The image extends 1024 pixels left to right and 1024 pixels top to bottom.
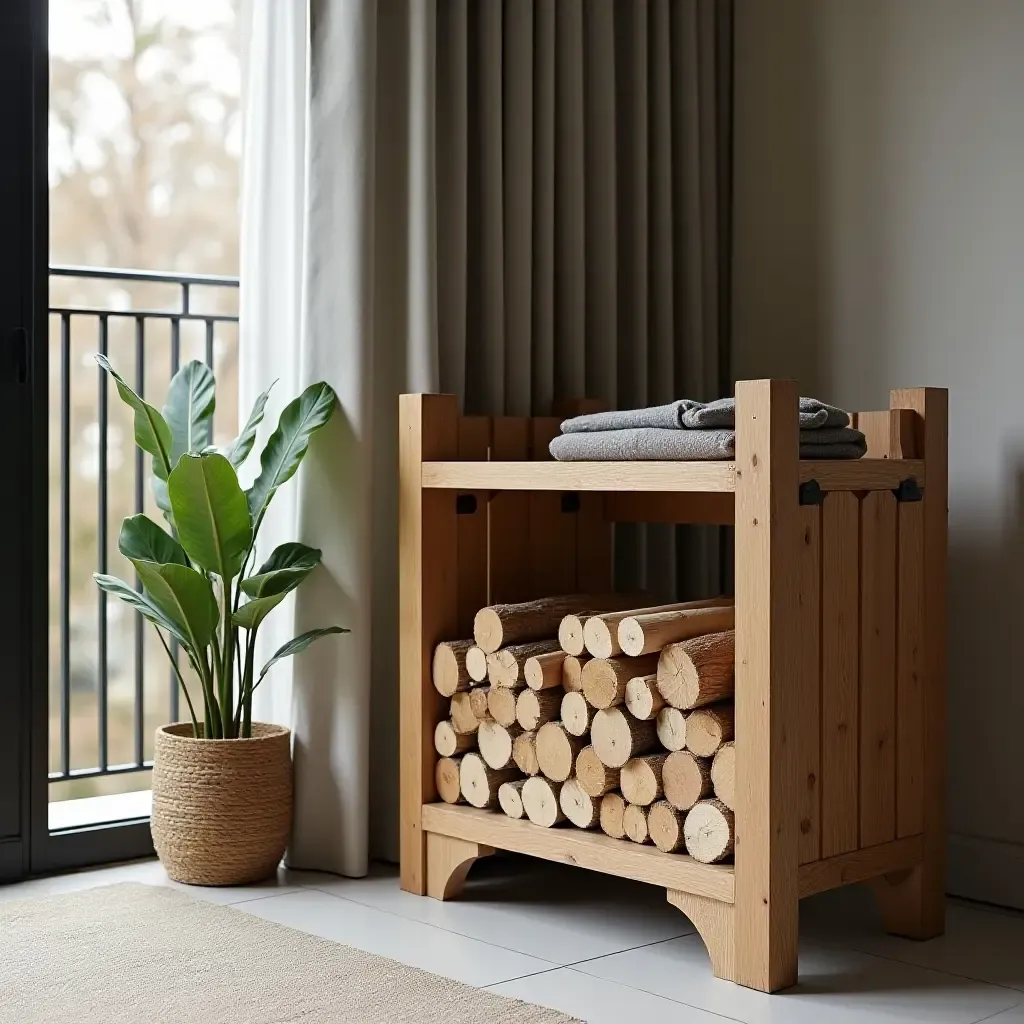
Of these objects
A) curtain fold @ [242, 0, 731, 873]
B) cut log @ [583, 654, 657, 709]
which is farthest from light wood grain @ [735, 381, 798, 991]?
curtain fold @ [242, 0, 731, 873]

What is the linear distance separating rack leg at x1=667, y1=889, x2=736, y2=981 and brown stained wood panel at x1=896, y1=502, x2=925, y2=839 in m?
0.38

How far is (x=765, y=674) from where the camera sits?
1961 mm

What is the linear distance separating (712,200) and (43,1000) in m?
2.04

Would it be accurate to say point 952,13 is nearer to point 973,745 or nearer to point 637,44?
point 637,44

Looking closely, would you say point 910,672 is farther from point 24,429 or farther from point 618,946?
point 24,429

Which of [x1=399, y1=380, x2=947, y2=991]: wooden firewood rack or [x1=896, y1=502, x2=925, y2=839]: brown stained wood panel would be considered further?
[x1=896, y1=502, x2=925, y2=839]: brown stained wood panel

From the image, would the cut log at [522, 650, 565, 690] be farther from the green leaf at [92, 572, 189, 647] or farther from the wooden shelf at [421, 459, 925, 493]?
the green leaf at [92, 572, 189, 647]

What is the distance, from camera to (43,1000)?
1879 millimetres

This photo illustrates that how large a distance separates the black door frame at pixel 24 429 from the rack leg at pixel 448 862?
2.37ft

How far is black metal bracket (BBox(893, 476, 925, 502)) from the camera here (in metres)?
2.25

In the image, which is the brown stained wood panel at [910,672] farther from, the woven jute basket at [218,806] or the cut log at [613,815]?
the woven jute basket at [218,806]

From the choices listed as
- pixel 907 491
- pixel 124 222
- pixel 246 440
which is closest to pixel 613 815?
pixel 907 491

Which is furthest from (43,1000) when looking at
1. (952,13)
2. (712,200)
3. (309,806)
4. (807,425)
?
(952,13)

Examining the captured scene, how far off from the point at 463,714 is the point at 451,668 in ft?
0.27
